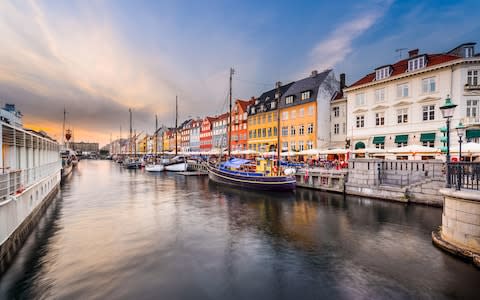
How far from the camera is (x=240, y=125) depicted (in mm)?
66188

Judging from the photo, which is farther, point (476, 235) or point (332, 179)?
point (332, 179)

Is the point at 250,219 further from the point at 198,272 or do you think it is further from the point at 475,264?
the point at 475,264

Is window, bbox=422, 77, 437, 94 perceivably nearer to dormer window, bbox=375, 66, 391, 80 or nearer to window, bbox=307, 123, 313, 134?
dormer window, bbox=375, 66, 391, 80

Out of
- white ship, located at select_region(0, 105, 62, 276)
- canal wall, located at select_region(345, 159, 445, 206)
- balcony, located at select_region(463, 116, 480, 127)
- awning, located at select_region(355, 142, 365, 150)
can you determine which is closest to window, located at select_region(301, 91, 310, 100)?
awning, located at select_region(355, 142, 365, 150)

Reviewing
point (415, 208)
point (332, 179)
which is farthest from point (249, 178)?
point (415, 208)

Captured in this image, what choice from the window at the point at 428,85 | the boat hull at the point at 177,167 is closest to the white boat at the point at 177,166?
the boat hull at the point at 177,167

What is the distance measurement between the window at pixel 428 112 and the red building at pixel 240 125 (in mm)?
39310

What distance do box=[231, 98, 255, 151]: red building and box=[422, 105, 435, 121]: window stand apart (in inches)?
1548

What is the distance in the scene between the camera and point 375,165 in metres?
23.0

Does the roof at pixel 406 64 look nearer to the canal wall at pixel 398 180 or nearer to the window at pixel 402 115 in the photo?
the window at pixel 402 115

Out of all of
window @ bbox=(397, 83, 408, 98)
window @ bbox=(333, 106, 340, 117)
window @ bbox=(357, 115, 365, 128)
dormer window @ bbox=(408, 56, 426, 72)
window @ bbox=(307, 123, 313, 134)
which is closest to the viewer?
dormer window @ bbox=(408, 56, 426, 72)

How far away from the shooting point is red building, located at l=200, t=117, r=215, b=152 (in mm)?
83312

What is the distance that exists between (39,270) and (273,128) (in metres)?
48.1

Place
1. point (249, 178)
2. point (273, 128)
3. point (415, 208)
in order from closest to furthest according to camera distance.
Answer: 1. point (415, 208)
2. point (249, 178)
3. point (273, 128)
